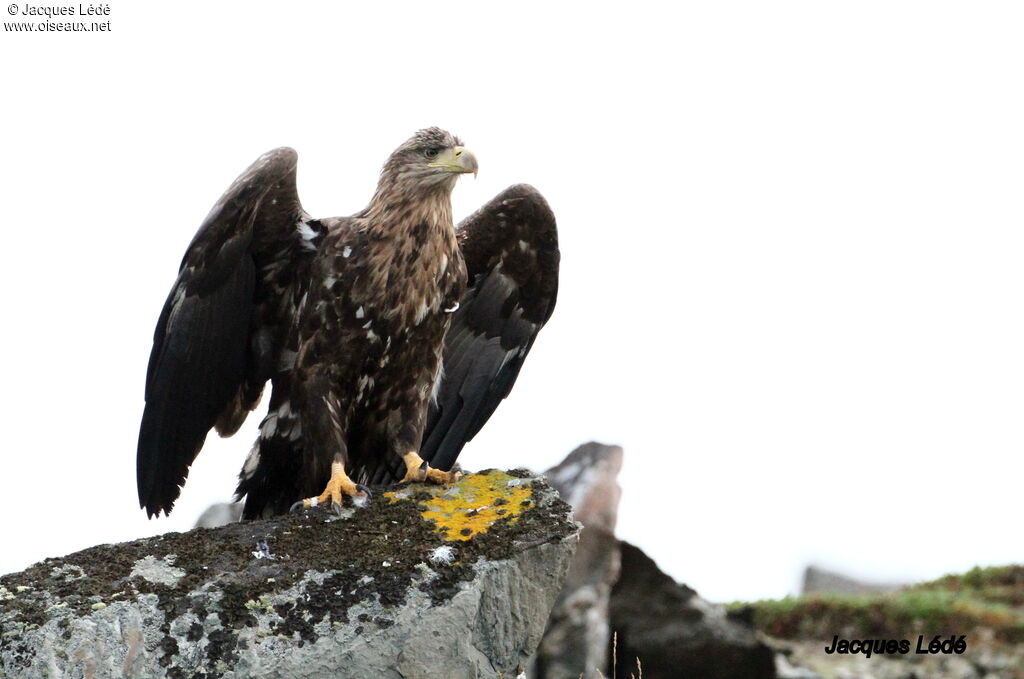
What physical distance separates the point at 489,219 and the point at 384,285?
130 cm

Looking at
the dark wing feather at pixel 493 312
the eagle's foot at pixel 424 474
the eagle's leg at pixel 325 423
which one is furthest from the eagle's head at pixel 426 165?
the eagle's foot at pixel 424 474

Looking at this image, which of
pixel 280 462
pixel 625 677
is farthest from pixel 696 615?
pixel 280 462

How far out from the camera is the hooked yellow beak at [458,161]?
6.54m

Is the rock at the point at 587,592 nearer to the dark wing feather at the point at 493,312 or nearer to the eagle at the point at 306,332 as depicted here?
the dark wing feather at the point at 493,312

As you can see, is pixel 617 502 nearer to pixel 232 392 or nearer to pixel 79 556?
pixel 232 392

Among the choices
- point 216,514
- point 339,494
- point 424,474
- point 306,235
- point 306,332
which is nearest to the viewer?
point 339,494

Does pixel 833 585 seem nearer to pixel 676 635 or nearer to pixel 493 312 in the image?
pixel 676 635

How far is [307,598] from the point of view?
4828 mm

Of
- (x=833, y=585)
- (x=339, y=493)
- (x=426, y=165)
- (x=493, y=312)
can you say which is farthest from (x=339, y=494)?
(x=833, y=585)

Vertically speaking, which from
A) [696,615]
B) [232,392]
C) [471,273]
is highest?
[471,273]

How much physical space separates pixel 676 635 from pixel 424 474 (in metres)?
3.45

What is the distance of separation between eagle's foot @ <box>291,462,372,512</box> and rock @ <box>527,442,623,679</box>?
7.64ft

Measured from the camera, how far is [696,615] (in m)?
8.70

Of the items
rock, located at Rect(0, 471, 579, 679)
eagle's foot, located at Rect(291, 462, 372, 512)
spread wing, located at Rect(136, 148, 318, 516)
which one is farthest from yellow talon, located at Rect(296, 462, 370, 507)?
spread wing, located at Rect(136, 148, 318, 516)
